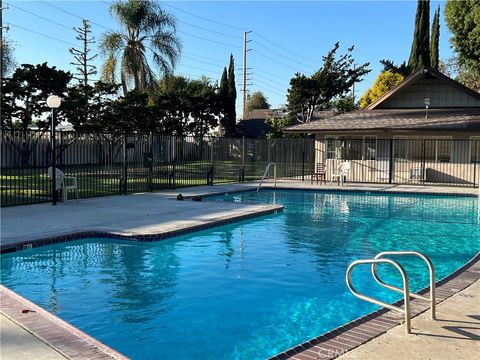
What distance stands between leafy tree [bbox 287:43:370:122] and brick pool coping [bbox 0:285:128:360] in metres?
33.4

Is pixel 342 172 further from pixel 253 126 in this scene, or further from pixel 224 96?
pixel 253 126

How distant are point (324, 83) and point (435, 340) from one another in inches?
1335

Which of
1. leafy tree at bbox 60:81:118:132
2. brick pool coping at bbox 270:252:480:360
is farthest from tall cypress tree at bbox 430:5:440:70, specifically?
brick pool coping at bbox 270:252:480:360

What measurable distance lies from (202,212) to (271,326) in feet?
23.0

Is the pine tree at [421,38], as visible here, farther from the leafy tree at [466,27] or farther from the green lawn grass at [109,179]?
the green lawn grass at [109,179]

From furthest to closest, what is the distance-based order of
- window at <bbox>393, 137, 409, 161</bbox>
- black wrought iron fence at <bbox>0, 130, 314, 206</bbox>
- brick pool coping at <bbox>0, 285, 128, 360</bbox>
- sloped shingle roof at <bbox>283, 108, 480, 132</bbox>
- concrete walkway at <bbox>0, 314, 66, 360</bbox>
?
window at <bbox>393, 137, 409, 161</bbox>
sloped shingle roof at <bbox>283, 108, 480, 132</bbox>
black wrought iron fence at <bbox>0, 130, 314, 206</bbox>
brick pool coping at <bbox>0, 285, 128, 360</bbox>
concrete walkway at <bbox>0, 314, 66, 360</bbox>

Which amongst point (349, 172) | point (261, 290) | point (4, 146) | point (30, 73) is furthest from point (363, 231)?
point (30, 73)

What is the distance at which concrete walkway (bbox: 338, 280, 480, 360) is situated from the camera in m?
3.85

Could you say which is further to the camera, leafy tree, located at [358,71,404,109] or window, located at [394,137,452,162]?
leafy tree, located at [358,71,404,109]

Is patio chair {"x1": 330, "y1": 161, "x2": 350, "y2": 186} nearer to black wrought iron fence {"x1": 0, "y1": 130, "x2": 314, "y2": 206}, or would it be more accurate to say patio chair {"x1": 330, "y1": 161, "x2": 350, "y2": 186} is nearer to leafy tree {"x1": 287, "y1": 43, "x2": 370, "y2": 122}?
black wrought iron fence {"x1": 0, "y1": 130, "x2": 314, "y2": 206}

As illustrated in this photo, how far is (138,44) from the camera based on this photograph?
30719mm

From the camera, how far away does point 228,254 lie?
9023 millimetres

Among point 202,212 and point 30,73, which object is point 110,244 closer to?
point 202,212

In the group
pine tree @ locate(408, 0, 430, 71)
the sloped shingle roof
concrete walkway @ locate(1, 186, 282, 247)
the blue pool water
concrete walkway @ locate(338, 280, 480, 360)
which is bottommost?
the blue pool water
